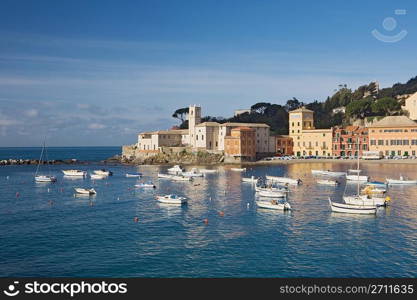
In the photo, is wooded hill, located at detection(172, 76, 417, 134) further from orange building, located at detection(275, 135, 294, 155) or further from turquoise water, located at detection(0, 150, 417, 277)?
turquoise water, located at detection(0, 150, 417, 277)

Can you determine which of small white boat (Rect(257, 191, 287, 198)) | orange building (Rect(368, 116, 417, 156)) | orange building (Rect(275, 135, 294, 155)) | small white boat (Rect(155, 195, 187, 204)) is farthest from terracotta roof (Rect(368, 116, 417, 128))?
small white boat (Rect(155, 195, 187, 204))

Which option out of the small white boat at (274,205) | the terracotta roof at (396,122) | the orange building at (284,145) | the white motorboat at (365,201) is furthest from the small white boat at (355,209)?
the orange building at (284,145)

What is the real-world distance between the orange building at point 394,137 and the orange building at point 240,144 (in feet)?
94.1

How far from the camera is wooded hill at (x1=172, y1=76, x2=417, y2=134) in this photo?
127 meters

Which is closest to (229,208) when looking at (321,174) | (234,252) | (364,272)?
(234,252)

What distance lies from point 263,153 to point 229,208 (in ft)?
243

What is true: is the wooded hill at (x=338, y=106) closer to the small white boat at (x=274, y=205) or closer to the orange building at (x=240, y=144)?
the orange building at (x=240, y=144)

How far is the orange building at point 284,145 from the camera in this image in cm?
12225

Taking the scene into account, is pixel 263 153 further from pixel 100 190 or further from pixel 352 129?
pixel 100 190

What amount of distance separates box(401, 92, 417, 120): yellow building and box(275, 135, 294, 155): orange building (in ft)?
107

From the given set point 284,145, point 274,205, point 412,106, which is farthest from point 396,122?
Answer: point 274,205

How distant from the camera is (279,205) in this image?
44.4 metres

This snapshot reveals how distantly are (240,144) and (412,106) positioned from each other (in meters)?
49.1

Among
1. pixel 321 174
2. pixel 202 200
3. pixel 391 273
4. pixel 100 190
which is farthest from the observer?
pixel 321 174
